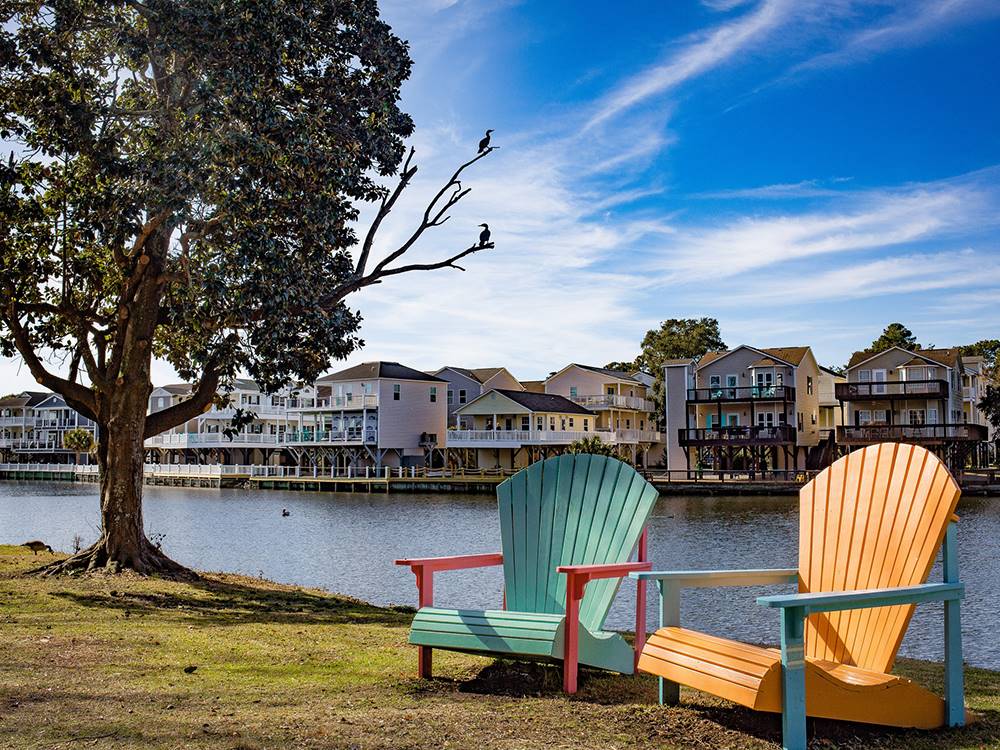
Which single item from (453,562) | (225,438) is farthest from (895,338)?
(453,562)

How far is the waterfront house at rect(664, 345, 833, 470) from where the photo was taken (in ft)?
166

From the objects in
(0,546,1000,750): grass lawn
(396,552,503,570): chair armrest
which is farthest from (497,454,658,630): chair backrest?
(0,546,1000,750): grass lawn

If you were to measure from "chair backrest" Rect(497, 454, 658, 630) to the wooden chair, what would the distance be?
761 mm

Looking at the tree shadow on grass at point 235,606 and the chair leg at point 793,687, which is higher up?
the chair leg at point 793,687

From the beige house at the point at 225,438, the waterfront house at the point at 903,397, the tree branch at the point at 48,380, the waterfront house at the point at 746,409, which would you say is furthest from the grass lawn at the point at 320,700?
the beige house at the point at 225,438

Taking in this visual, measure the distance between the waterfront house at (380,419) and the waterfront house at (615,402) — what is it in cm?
948

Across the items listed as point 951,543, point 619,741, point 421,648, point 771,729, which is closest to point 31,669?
point 421,648

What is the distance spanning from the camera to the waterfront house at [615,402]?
204ft

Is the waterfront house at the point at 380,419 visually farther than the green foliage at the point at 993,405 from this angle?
Yes

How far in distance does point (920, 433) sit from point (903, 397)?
15.5 feet

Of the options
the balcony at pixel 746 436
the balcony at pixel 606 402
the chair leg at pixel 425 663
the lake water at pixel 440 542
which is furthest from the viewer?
the balcony at pixel 606 402

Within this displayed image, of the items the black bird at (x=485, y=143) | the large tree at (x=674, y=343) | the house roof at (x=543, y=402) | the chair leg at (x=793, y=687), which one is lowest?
the chair leg at (x=793, y=687)

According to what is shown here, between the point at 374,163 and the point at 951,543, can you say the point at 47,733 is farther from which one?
the point at 374,163

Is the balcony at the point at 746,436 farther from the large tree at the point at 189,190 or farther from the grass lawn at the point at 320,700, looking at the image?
the grass lawn at the point at 320,700
